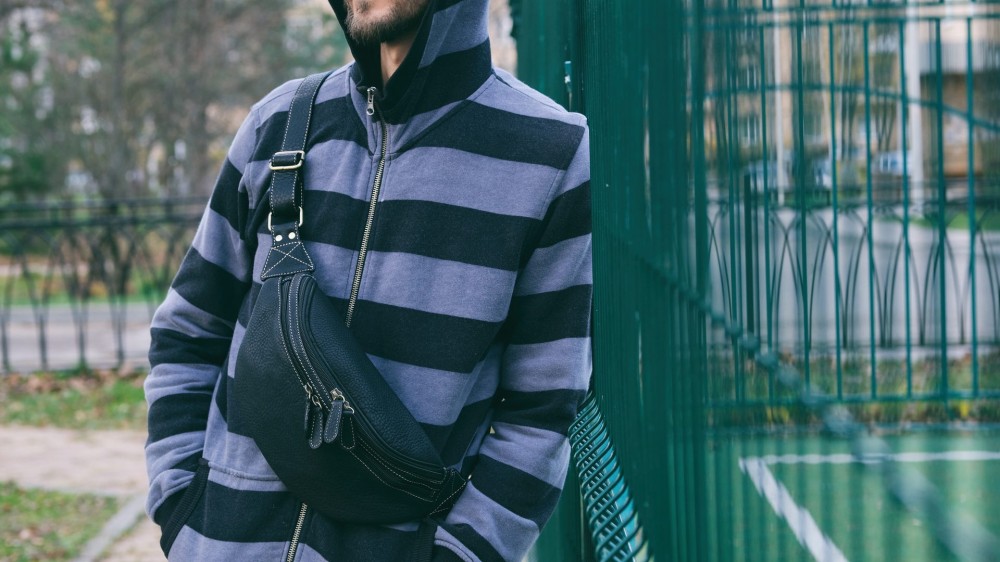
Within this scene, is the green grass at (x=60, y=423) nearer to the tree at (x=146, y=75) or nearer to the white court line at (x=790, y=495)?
the white court line at (x=790, y=495)

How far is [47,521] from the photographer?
21.1ft

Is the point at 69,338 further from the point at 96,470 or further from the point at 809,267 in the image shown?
the point at 809,267

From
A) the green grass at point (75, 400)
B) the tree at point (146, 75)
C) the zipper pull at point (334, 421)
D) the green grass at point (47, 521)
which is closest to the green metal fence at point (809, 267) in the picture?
the zipper pull at point (334, 421)

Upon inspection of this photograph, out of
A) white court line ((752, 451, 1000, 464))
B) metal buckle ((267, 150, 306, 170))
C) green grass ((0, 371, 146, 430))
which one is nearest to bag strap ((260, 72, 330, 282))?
metal buckle ((267, 150, 306, 170))

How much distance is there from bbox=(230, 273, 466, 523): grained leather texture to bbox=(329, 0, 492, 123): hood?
1.19 ft

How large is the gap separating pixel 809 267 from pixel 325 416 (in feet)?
3.92

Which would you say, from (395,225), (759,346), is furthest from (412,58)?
(759,346)

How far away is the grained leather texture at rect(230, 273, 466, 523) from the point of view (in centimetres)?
192

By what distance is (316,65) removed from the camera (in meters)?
24.8

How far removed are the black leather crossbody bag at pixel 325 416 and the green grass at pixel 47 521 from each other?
13.9ft

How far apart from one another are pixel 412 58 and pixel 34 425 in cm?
785

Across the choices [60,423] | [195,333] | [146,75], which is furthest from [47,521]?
[146,75]

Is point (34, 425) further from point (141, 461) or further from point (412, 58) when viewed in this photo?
point (412, 58)

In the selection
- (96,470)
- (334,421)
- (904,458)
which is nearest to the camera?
(904,458)
